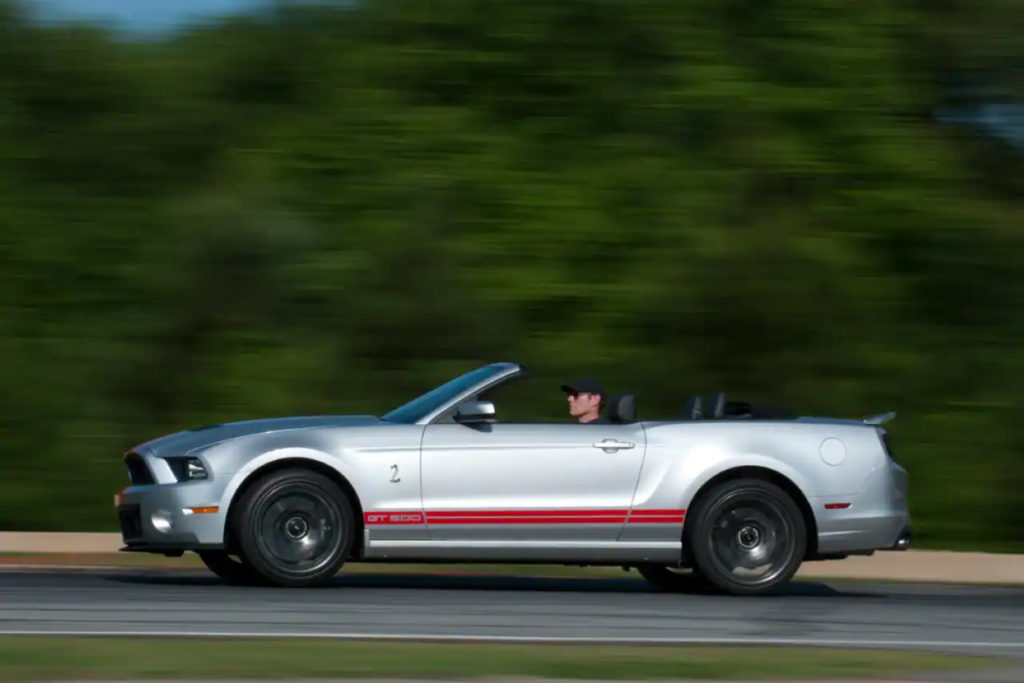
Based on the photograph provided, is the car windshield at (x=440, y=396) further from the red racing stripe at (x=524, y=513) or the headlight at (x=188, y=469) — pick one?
the headlight at (x=188, y=469)

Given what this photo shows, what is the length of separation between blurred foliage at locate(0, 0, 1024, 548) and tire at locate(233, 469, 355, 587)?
6.59m

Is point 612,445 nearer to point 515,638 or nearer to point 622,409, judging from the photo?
Result: point 622,409

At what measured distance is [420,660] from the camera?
717 centimetres

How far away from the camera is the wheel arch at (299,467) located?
1044 centimetres

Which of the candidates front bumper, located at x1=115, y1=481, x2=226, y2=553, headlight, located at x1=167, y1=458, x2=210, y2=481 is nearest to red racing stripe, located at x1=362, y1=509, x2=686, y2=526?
front bumper, located at x1=115, y1=481, x2=226, y2=553

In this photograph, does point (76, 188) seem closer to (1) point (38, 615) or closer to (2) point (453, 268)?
(2) point (453, 268)

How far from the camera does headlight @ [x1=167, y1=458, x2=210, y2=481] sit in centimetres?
1045

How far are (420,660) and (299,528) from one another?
11.3 ft

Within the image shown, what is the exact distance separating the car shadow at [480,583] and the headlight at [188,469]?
75cm

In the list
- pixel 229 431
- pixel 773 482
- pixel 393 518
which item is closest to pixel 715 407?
pixel 773 482

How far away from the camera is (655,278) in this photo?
17.5m

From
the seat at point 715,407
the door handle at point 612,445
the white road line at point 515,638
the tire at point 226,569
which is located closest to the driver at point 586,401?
the door handle at point 612,445

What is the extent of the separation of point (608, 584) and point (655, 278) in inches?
229

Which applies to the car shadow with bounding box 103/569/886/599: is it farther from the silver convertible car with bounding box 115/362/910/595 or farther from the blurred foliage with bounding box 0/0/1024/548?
the blurred foliage with bounding box 0/0/1024/548
